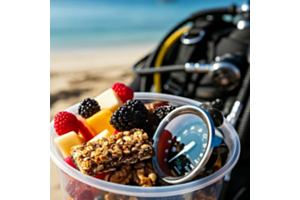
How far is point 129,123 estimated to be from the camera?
1.61ft

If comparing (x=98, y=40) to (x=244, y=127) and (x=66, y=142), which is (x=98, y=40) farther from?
(x=66, y=142)

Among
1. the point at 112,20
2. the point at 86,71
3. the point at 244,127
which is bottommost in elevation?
the point at 112,20

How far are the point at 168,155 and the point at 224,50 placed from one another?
63 centimetres

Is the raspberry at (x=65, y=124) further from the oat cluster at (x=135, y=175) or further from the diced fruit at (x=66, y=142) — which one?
the oat cluster at (x=135, y=175)

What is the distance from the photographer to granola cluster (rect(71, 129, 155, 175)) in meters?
0.43

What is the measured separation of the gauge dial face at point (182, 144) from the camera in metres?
0.48

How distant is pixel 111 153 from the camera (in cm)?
44

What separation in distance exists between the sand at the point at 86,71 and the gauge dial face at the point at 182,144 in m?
1.11

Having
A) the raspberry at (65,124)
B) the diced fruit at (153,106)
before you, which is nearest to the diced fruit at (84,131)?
the raspberry at (65,124)

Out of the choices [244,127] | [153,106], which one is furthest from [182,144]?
[244,127]

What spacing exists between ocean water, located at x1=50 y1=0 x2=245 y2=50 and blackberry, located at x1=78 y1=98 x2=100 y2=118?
379 centimetres

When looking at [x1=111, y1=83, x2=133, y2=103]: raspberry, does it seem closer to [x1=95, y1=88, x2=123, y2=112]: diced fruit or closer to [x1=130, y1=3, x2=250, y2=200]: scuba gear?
[x1=95, y1=88, x2=123, y2=112]: diced fruit

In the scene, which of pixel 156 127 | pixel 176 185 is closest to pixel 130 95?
pixel 156 127

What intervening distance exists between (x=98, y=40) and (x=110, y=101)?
4.71 m
